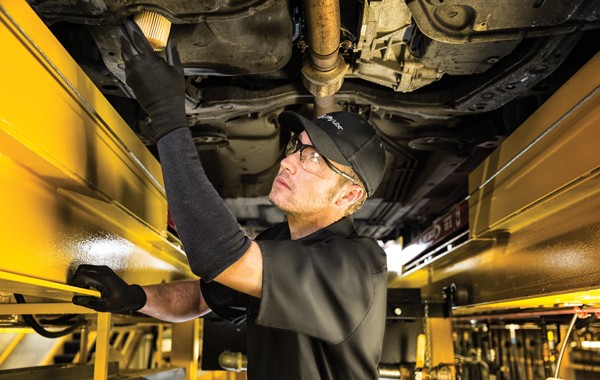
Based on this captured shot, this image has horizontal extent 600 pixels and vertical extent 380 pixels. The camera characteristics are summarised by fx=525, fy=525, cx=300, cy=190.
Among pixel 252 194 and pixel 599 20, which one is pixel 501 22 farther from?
pixel 252 194

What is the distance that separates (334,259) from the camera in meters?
1.40

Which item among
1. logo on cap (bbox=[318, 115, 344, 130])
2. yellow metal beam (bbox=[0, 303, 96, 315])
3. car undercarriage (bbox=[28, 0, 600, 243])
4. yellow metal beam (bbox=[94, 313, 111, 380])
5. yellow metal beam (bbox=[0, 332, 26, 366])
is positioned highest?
car undercarriage (bbox=[28, 0, 600, 243])

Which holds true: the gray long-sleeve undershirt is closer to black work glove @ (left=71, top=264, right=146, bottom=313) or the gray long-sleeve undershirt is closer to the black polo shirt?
the black polo shirt

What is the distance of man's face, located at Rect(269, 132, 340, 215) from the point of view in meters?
1.72

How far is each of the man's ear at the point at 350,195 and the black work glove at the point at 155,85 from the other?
2.14ft

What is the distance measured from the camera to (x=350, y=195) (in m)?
1.80

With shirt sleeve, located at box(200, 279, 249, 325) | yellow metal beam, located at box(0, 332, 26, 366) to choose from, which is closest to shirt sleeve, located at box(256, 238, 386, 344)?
shirt sleeve, located at box(200, 279, 249, 325)

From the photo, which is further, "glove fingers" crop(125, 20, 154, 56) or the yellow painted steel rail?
"glove fingers" crop(125, 20, 154, 56)

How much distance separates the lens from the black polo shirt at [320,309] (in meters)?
1.29

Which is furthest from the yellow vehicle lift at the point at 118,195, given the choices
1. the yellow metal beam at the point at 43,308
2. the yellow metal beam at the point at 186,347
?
the yellow metal beam at the point at 186,347

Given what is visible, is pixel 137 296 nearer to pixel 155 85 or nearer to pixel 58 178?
pixel 58 178

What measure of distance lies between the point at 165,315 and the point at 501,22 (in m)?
1.63

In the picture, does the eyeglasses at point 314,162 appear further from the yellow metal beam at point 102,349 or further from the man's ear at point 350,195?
the yellow metal beam at point 102,349

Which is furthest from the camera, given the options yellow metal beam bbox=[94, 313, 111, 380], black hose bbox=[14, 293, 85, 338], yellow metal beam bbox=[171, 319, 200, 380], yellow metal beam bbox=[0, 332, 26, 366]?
yellow metal beam bbox=[0, 332, 26, 366]
